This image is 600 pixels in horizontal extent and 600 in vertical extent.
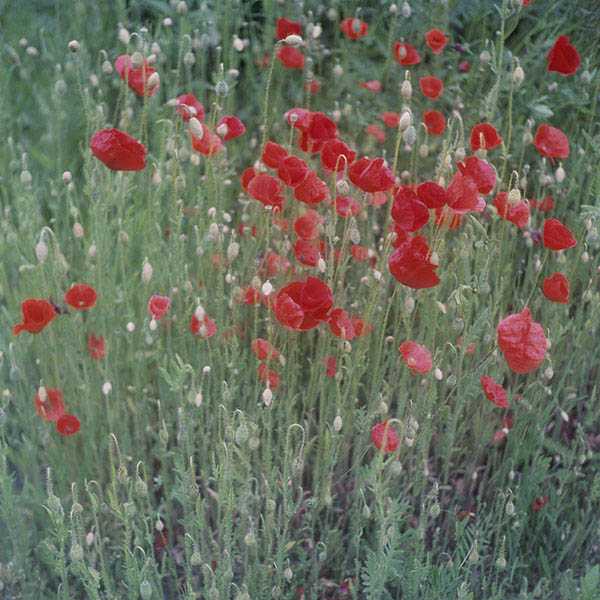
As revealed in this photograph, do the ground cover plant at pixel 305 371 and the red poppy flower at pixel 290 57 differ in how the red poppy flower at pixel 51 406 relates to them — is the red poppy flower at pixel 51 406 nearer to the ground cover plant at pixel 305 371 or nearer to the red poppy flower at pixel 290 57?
the ground cover plant at pixel 305 371

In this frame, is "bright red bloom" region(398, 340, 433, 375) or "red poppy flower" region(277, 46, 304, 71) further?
"red poppy flower" region(277, 46, 304, 71)

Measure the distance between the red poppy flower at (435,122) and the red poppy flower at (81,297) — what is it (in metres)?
1.14

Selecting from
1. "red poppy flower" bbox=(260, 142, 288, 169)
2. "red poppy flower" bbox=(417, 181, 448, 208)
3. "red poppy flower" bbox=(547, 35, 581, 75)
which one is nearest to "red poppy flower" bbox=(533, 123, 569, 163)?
"red poppy flower" bbox=(547, 35, 581, 75)

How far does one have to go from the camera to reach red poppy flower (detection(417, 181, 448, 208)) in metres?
1.37

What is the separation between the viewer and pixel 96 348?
6.40ft

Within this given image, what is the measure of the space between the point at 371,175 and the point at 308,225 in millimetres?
396

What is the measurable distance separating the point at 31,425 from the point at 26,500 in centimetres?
20

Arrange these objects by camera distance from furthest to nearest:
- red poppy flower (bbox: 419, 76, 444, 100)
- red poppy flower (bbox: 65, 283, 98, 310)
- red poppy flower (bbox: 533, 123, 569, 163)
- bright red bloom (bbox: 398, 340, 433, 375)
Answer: red poppy flower (bbox: 419, 76, 444, 100), red poppy flower (bbox: 533, 123, 569, 163), red poppy flower (bbox: 65, 283, 98, 310), bright red bloom (bbox: 398, 340, 433, 375)

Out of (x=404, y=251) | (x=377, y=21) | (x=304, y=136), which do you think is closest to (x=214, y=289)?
(x=304, y=136)

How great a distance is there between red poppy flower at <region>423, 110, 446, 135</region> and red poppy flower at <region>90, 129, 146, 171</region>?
38.5 inches

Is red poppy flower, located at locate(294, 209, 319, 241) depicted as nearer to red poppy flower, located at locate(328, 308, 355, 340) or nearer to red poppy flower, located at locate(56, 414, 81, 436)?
red poppy flower, located at locate(328, 308, 355, 340)

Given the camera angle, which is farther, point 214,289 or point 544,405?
point 544,405

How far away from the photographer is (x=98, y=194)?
1.88 meters

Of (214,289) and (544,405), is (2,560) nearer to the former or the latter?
(214,289)
